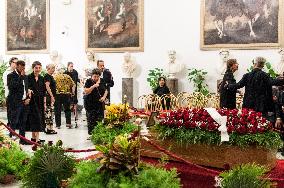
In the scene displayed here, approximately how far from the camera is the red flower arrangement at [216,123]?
5758 mm

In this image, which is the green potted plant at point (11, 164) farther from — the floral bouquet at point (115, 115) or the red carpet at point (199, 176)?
the red carpet at point (199, 176)

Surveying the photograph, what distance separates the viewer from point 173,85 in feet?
50.9

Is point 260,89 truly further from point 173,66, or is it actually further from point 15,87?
point 173,66

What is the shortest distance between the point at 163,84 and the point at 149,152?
7215 millimetres

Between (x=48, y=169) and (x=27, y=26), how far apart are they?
15.5 m

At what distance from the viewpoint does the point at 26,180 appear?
5.29 meters

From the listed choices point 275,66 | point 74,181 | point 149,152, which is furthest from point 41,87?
point 275,66

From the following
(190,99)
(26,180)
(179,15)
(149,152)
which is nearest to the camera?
(26,180)

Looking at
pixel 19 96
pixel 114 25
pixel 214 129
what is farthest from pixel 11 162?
pixel 114 25

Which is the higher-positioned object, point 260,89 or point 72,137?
point 260,89

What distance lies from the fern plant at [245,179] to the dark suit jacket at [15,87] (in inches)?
265

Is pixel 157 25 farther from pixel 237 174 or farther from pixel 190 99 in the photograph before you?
pixel 237 174

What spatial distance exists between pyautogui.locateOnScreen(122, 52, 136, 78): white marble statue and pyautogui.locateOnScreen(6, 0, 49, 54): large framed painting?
410cm

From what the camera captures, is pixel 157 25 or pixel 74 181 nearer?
pixel 74 181
